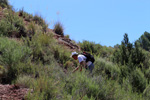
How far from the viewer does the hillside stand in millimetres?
4879

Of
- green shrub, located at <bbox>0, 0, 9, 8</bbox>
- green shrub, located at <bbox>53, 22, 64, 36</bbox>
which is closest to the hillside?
green shrub, located at <bbox>53, 22, 64, 36</bbox>

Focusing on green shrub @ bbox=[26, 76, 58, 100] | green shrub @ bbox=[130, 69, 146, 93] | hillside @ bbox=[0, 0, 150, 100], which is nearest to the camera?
green shrub @ bbox=[26, 76, 58, 100]

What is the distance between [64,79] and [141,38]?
1518 inches

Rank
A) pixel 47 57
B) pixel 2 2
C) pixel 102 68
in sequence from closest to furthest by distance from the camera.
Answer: pixel 47 57, pixel 102 68, pixel 2 2

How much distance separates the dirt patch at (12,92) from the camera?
4.46 meters

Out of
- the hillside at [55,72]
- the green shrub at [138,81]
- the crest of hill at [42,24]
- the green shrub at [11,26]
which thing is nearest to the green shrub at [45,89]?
the hillside at [55,72]

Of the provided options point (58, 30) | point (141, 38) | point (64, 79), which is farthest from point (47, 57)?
point (141, 38)

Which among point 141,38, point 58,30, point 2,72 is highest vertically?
point 141,38

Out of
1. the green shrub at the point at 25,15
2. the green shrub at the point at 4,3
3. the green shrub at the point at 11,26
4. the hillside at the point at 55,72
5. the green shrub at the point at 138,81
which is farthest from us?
the green shrub at the point at 4,3

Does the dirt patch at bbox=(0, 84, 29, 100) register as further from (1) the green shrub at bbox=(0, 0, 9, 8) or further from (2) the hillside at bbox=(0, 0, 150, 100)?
(1) the green shrub at bbox=(0, 0, 9, 8)

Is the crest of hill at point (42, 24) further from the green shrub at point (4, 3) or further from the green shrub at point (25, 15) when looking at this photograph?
the green shrub at point (4, 3)

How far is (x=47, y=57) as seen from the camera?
8406 mm

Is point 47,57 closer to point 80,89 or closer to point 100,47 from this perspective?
point 80,89

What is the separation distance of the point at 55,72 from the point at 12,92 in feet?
7.09
